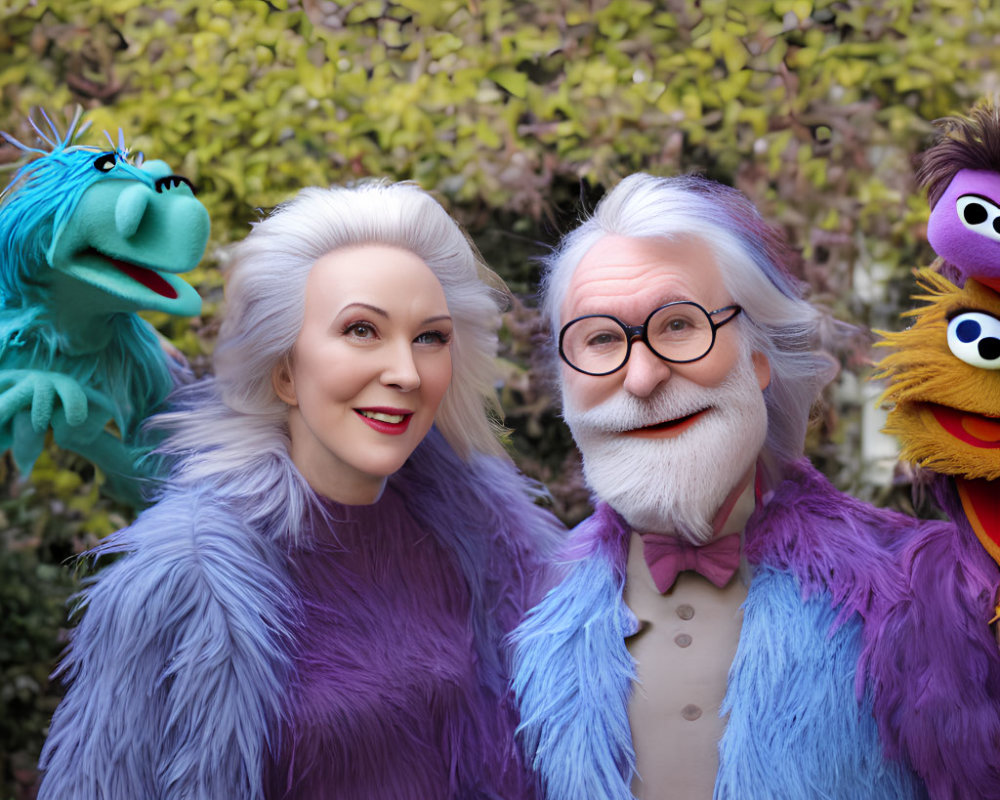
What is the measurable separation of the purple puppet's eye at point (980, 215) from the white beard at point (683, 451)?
0.53m

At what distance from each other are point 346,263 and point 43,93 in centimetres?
182

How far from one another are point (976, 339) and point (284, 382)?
1.48 m

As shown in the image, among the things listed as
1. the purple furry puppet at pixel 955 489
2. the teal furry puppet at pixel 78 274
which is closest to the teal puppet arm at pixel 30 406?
the teal furry puppet at pixel 78 274

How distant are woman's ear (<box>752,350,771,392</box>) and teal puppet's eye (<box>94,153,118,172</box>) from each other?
1.46 meters

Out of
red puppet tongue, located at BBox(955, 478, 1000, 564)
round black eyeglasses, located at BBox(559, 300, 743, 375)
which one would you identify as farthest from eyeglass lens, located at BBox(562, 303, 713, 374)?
red puppet tongue, located at BBox(955, 478, 1000, 564)

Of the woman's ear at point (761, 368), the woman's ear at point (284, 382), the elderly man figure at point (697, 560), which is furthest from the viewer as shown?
the woman's ear at point (284, 382)

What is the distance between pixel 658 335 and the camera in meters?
2.21

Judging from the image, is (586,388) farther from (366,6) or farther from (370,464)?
(366,6)

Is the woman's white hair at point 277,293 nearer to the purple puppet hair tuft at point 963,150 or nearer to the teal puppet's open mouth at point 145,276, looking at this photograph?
the teal puppet's open mouth at point 145,276

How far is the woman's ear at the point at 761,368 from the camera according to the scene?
232 cm

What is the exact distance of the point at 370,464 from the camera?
2.35 m

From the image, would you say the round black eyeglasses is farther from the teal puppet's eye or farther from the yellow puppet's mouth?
the teal puppet's eye

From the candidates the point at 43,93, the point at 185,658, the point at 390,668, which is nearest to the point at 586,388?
the point at 390,668

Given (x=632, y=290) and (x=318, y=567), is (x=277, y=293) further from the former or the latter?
(x=632, y=290)
